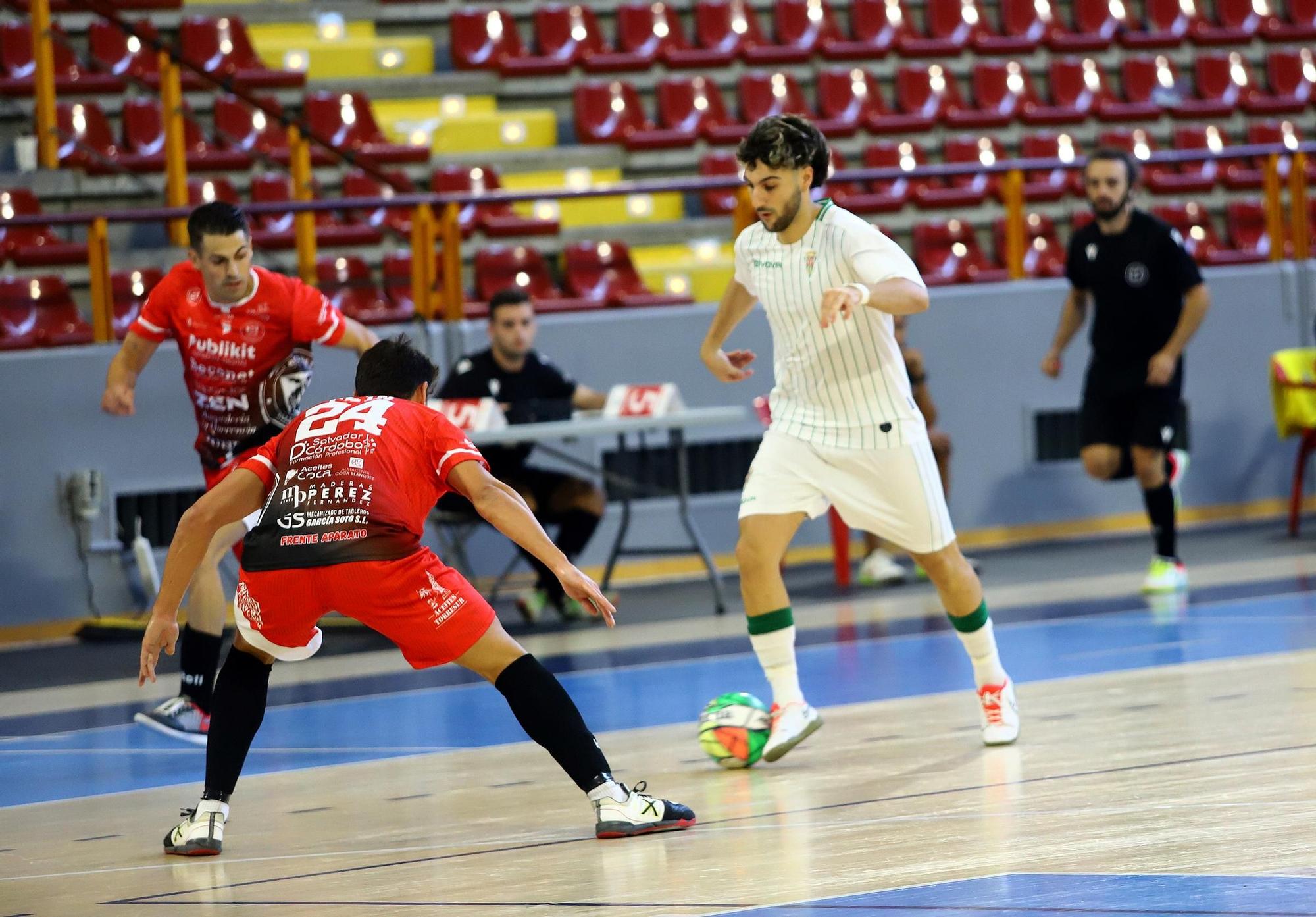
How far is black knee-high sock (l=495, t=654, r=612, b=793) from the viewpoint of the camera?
4375mm

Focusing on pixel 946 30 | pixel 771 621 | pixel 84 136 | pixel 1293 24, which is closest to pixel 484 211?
pixel 84 136

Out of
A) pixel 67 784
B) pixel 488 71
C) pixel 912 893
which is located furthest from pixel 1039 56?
pixel 912 893

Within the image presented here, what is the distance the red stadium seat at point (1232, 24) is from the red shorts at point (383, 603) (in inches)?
502

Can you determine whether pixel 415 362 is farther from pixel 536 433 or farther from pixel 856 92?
pixel 856 92

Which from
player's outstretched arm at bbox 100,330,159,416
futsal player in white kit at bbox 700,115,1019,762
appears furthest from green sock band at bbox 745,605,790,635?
player's outstretched arm at bbox 100,330,159,416

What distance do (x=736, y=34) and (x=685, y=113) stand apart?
1.10 m

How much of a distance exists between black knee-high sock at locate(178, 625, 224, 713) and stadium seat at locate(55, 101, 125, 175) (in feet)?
19.2

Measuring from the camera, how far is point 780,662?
5566mm

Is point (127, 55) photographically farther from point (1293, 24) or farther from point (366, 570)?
point (1293, 24)

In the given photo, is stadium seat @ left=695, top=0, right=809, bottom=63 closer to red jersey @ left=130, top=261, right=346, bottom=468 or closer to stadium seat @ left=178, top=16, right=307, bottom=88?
stadium seat @ left=178, top=16, right=307, bottom=88

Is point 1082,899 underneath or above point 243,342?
underneath

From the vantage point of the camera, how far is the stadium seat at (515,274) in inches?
448

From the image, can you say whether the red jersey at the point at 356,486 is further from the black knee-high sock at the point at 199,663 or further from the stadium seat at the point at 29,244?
the stadium seat at the point at 29,244

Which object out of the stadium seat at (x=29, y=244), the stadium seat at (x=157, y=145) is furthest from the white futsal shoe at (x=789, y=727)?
the stadium seat at (x=157, y=145)
